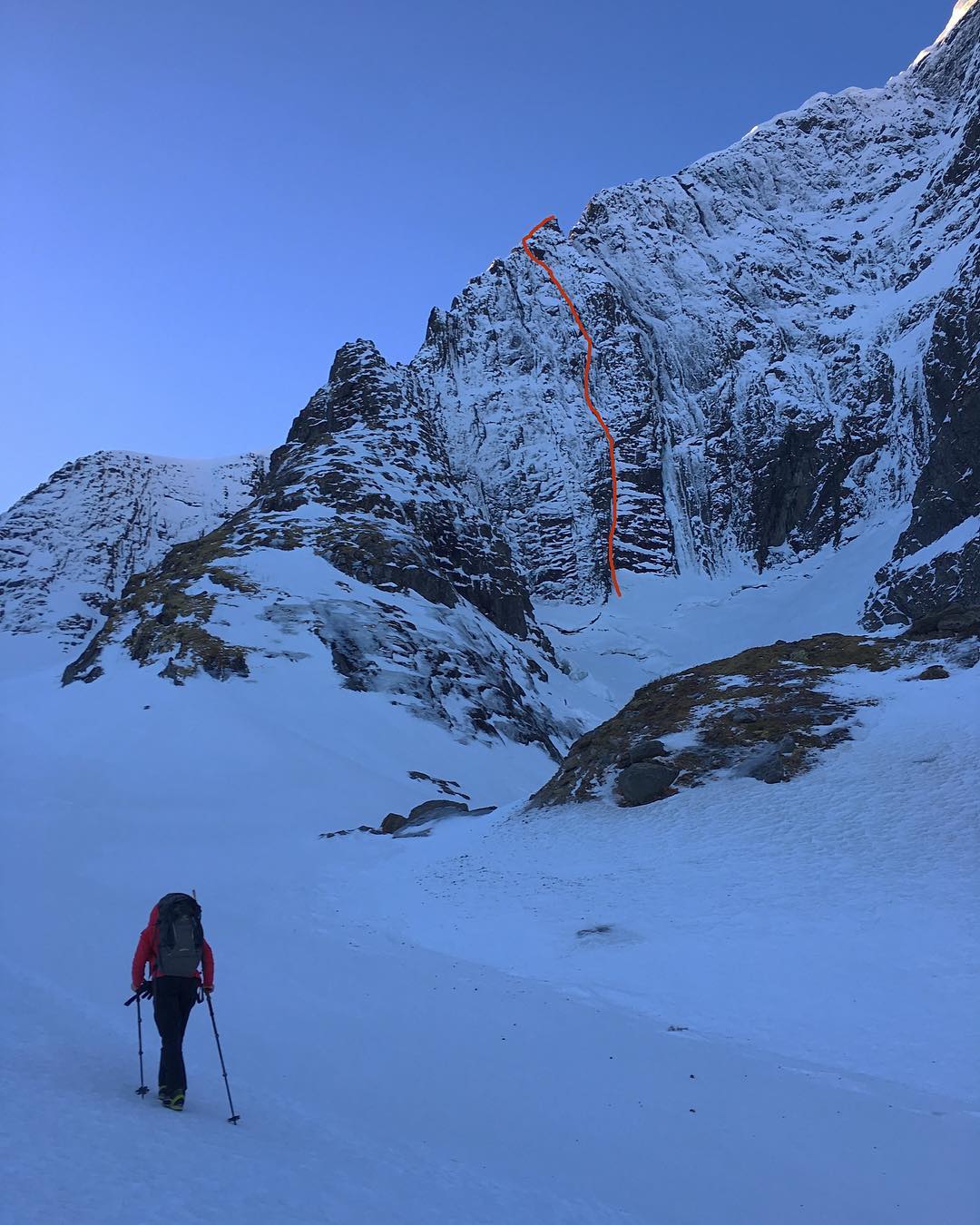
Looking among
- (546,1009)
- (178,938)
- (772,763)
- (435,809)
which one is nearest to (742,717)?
(772,763)

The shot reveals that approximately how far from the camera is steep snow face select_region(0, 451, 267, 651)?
8175 cm

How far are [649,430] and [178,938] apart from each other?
110 metres

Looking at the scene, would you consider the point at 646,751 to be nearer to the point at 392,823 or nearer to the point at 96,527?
the point at 392,823

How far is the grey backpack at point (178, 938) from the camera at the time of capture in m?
6.40

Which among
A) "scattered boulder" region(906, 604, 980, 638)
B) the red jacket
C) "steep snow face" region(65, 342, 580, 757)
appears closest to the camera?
the red jacket

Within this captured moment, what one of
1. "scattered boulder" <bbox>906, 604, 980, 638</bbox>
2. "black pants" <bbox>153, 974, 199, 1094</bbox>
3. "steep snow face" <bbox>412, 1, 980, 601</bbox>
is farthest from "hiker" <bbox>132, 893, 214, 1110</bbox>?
"steep snow face" <bbox>412, 1, 980, 601</bbox>

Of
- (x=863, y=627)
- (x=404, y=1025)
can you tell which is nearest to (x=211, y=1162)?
(x=404, y=1025)

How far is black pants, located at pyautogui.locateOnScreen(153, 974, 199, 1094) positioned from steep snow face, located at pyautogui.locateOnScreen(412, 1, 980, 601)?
9378cm

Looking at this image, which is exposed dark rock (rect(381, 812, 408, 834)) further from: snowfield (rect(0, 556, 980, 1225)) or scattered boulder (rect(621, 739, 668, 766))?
scattered boulder (rect(621, 739, 668, 766))

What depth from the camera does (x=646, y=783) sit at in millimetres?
18703

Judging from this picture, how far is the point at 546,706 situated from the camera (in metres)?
54.3

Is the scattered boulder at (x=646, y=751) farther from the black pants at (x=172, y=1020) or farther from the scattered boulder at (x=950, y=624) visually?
the black pants at (x=172, y=1020)

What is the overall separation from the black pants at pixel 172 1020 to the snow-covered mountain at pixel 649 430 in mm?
34460

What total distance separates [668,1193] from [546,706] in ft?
161
